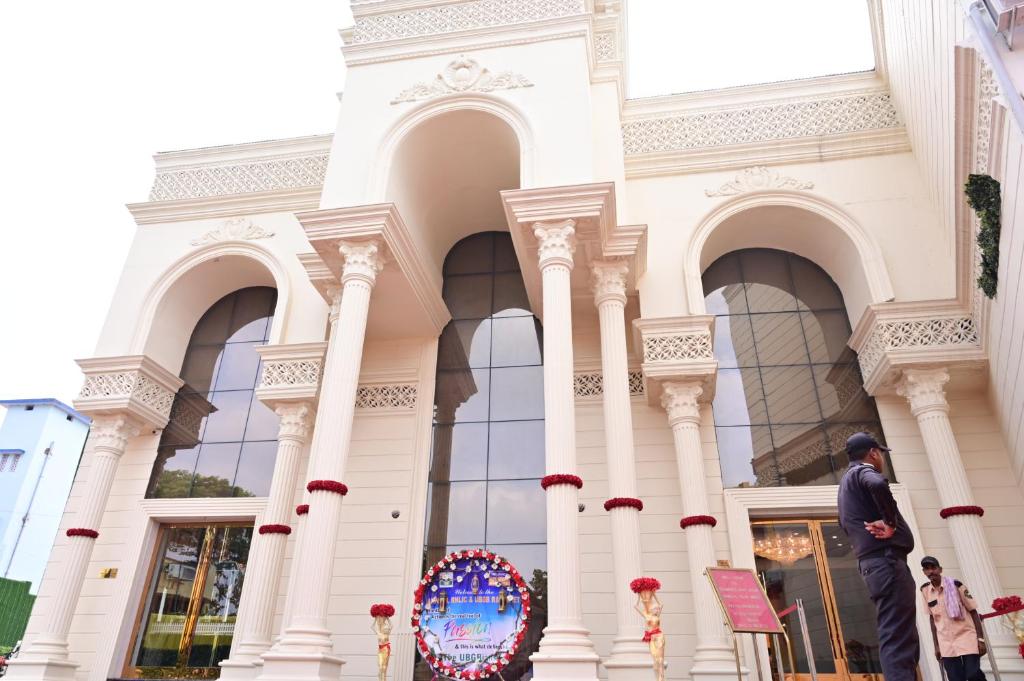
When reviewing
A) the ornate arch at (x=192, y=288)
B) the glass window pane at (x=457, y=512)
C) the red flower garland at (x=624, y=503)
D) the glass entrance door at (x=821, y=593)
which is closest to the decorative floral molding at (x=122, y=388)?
the ornate arch at (x=192, y=288)

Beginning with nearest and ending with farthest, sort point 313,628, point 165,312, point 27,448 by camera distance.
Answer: point 313,628 < point 165,312 < point 27,448

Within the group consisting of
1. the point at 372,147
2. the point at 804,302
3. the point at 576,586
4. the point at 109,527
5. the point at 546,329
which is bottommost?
the point at 576,586

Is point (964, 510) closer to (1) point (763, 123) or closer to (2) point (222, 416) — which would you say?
(1) point (763, 123)

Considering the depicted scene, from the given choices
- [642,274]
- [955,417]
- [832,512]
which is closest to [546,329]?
[642,274]

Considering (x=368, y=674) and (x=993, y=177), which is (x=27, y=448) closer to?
(x=368, y=674)

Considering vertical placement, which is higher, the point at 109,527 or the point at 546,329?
the point at 546,329

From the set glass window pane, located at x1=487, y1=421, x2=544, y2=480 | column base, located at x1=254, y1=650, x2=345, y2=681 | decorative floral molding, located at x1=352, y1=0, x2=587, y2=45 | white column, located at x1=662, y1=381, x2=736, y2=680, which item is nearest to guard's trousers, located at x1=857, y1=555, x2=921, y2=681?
white column, located at x1=662, y1=381, x2=736, y2=680

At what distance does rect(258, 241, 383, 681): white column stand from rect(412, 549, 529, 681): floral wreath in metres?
0.87

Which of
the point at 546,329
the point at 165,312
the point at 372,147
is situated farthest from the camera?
the point at 165,312

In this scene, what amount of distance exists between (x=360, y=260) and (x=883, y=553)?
5.85 m

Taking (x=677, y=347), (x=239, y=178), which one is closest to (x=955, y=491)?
(x=677, y=347)

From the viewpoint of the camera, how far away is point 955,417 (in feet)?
24.2

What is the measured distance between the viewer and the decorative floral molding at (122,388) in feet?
29.4

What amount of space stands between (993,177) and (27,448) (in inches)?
1100
